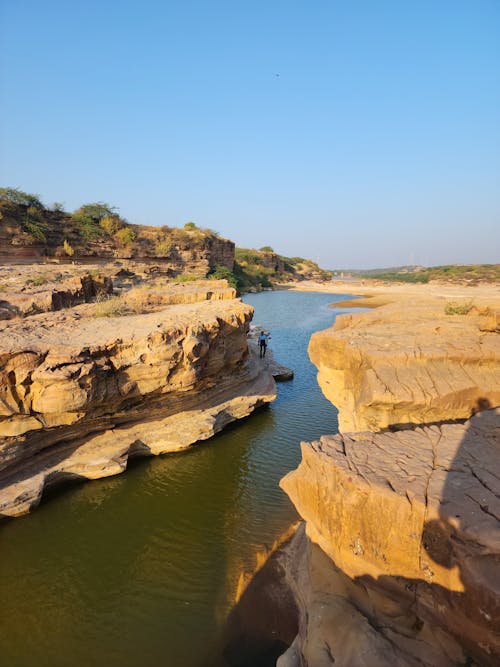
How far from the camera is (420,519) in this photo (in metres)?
2.95

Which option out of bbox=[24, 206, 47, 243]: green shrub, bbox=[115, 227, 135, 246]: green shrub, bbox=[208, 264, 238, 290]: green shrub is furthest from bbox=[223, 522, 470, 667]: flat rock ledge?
bbox=[208, 264, 238, 290]: green shrub

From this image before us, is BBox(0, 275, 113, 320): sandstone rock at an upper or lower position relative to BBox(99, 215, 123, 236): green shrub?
lower

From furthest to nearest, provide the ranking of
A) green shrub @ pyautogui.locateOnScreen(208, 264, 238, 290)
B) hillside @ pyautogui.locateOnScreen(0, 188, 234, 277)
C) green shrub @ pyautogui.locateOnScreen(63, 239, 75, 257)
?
green shrub @ pyautogui.locateOnScreen(208, 264, 238, 290) → green shrub @ pyautogui.locateOnScreen(63, 239, 75, 257) → hillside @ pyautogui.locateOnScreen(0, 188, 234, 277)

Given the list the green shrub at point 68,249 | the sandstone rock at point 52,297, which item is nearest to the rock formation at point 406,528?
the sandstone rock at point 52,297

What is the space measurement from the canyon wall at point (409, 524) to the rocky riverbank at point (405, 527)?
1 cm

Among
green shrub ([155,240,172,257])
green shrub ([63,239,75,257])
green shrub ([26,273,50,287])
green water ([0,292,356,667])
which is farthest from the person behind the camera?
green shrub ([155,240,172,257])

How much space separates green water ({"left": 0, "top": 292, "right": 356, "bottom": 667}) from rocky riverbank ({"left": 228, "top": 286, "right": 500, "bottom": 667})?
129cm

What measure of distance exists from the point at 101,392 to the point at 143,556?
3.07 meters

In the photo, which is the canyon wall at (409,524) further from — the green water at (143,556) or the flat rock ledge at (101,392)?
the flat rock ledge at (101,392)

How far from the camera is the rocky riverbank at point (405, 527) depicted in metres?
2.73

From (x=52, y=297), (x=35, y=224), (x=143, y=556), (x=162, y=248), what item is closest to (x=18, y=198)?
(x=35, y=224)

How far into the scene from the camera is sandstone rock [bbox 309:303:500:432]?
4906 mm

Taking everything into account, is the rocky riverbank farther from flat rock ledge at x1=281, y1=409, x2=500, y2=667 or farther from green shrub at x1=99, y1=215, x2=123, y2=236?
green shrub at x1=99, y1=215, x2=123, y2=236

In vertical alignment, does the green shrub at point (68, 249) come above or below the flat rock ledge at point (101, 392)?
above
